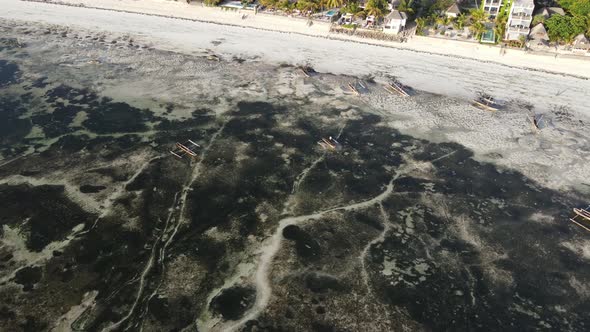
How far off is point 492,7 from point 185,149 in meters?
37.9

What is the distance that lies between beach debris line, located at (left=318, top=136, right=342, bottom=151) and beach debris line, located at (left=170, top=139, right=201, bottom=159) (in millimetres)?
8824

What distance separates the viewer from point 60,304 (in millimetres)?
17812

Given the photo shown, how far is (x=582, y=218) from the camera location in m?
23.9

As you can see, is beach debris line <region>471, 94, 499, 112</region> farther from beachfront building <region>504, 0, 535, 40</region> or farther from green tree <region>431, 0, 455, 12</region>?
green tree <region>431, 0, 455, 12</region>

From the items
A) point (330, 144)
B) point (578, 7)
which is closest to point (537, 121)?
point (330, 144)

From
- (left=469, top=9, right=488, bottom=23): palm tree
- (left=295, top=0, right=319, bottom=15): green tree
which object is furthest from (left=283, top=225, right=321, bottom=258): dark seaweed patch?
(left=469, top=9, right=488, bottom=23): palm tree

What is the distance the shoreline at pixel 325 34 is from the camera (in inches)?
1571

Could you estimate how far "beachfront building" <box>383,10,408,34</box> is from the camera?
4444 cm

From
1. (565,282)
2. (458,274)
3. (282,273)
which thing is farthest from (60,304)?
(565,282)

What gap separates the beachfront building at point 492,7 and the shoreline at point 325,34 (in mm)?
5986

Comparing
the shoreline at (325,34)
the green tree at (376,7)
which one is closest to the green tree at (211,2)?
the shoreline at (325,34)

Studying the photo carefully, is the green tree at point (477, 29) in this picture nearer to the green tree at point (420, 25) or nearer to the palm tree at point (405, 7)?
the green tree at point (420, 25)

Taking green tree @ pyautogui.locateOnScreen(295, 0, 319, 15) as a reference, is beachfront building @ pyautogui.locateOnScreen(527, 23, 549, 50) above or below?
below

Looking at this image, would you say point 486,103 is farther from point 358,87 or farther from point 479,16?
point 479,16
